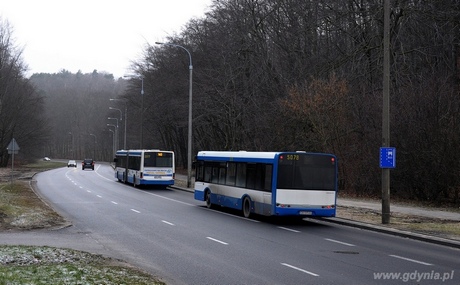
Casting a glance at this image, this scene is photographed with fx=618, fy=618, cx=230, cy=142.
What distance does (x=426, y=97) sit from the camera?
97.1 ft

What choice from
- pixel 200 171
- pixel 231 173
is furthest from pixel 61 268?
pixel 200 171

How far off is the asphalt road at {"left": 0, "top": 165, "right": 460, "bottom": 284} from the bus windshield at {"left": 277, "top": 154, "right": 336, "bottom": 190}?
4.63ft

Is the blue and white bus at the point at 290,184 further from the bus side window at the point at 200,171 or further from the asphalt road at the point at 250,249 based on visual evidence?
the bus side window at the point at 200,171

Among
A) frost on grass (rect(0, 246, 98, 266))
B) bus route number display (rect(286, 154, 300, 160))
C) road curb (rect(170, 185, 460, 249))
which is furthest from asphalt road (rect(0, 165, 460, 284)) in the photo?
bus route number display (rect(286, 154, 300, 160))

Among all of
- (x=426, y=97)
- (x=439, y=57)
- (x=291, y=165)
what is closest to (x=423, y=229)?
(x=291, y=165)

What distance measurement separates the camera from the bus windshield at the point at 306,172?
21219 millimetres

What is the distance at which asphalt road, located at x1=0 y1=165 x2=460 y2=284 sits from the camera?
1138 cm

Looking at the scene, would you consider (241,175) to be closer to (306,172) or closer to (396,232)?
(306,172)

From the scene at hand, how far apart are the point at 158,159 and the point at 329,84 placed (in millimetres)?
12820

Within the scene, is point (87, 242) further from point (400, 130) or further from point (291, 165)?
point (400, 130)

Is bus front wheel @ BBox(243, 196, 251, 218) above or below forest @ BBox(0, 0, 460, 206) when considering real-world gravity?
below

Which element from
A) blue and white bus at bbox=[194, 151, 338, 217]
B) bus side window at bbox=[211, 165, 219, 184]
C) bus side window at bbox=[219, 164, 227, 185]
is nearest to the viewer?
blue and white bus at bbox=[194, 151, 338, 217]

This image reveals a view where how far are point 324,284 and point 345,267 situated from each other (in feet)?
6.40

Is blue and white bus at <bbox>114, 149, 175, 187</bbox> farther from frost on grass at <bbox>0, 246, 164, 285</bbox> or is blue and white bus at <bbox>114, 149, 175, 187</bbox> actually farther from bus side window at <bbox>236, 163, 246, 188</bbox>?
frost on grass at <bbox>0, 246, 164, 285</bbox>
